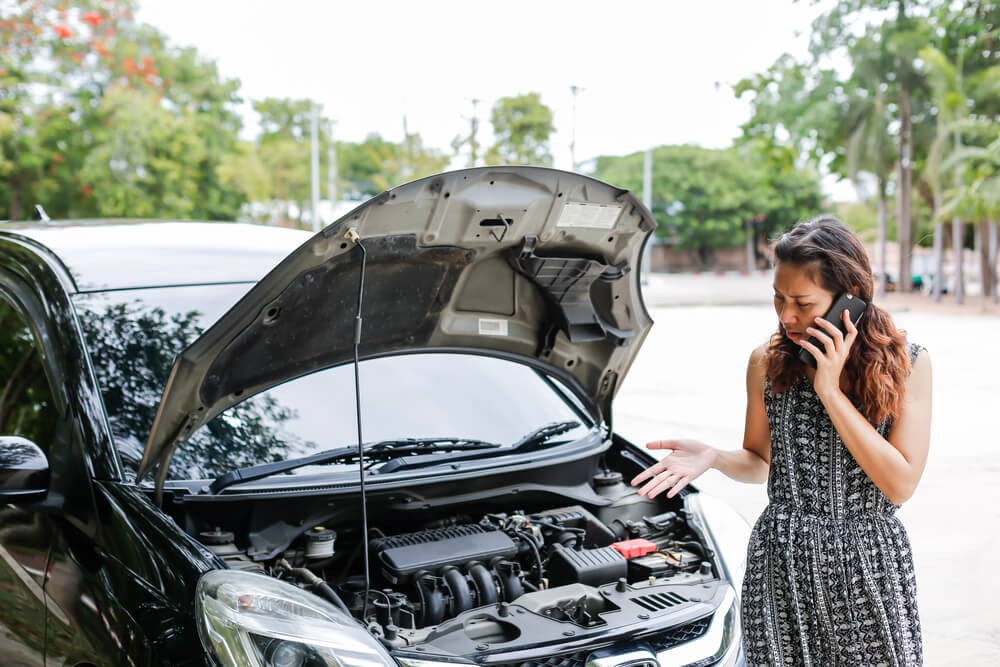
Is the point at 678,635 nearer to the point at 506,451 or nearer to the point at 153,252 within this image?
the point at 506,451

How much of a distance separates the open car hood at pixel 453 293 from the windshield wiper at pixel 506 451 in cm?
17

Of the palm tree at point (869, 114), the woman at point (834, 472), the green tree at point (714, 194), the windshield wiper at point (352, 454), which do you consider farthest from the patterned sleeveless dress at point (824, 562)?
the green tree at point (714, 194)

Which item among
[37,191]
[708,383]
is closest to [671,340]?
[708,383]

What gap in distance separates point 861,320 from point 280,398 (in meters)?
1.72

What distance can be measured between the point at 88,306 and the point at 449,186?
1265 mm

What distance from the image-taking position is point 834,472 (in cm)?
204

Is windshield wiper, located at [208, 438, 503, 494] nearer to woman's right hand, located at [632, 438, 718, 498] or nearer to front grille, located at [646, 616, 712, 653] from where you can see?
woman's right hand, located at [632, 438, 718, 498]

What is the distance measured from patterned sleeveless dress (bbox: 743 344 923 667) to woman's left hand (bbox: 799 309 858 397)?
18 cm

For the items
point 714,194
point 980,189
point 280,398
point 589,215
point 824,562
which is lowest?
point 824,562

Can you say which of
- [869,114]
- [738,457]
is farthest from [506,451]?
[869,114]

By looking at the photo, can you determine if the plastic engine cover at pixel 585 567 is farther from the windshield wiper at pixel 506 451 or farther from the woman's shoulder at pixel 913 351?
the woman's shoulder at pixel 913 351

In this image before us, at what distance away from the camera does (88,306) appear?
268cm

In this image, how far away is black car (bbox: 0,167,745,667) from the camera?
2.07 m

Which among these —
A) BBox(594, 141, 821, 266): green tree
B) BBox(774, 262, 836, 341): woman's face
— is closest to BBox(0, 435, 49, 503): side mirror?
BBox(774, 262, 836, 341): woman's face
